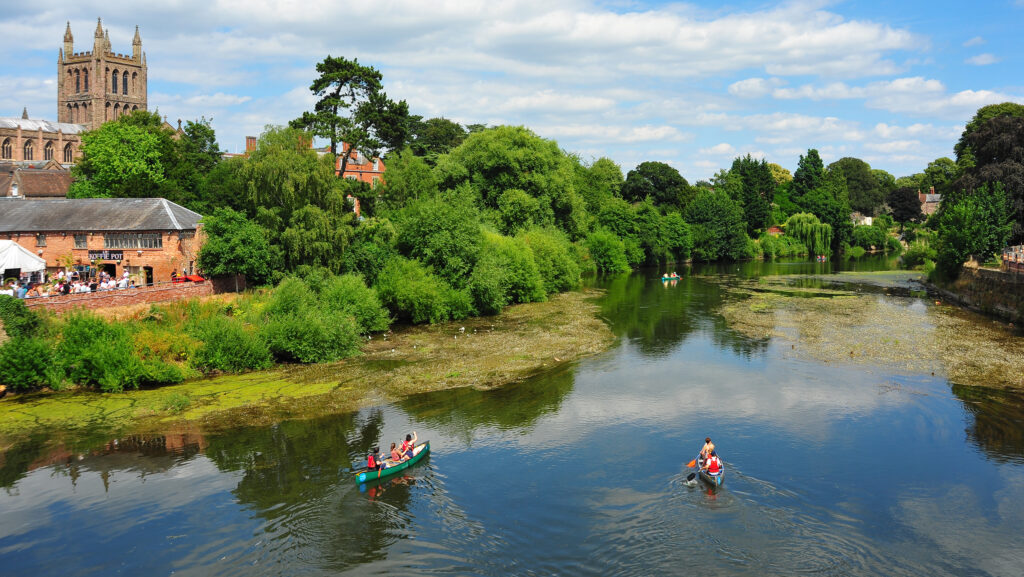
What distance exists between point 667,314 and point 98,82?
14716 cm

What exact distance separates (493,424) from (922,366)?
941 inches

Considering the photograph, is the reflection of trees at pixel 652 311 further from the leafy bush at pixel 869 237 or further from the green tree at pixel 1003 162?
the leafy bush at pixel 869 237

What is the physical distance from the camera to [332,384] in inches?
1277

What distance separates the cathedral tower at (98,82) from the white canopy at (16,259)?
12977 centimetres

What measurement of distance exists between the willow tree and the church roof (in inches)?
5382

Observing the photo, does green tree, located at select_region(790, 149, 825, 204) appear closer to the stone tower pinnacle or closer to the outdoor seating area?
the outdoor seating area

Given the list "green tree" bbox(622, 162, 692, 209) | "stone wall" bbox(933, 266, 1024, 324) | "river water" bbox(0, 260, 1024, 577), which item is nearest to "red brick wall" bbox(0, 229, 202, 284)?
"river water" bbox(0, 260, 1024, 577)

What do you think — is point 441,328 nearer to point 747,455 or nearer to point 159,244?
point 159,244

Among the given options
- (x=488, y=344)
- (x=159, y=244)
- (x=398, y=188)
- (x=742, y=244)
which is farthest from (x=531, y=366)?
(x=742, y=244)

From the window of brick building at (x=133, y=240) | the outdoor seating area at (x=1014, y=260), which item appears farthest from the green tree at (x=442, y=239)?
the outdoor seating area at (x=1014, y=260)

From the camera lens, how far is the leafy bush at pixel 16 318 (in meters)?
30.4

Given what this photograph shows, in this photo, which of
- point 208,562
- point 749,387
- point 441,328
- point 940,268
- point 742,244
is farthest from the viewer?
point 742,244

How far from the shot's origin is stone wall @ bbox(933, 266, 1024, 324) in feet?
155

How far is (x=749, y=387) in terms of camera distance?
1261 inches
